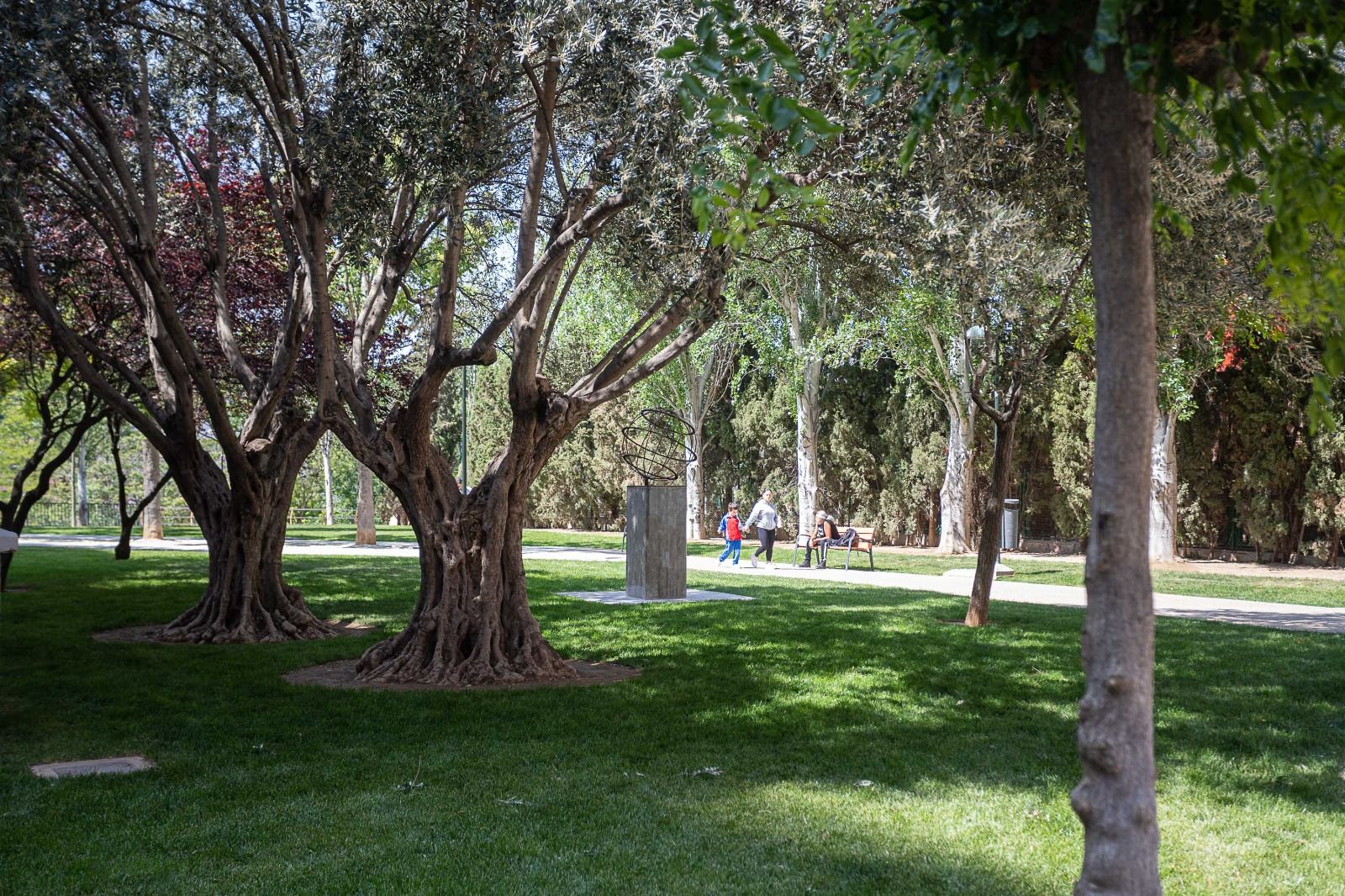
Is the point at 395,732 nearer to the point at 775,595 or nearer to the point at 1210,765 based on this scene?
the point at 1210,765

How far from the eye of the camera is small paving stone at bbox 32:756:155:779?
237 inches

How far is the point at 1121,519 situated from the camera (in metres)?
2.58

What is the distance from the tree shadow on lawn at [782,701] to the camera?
6.42 meters

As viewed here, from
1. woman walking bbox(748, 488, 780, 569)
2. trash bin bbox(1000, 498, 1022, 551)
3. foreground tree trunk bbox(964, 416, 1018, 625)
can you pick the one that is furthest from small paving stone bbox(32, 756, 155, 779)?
trash bin bbox(1000, 498, 1022, 551)

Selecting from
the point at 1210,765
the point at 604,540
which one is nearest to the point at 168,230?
the point at 1210,765

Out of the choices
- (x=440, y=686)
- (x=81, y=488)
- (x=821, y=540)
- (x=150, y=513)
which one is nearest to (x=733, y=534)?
(x=821, y=540)

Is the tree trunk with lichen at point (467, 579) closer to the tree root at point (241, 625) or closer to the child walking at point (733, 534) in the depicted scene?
the tree root at point (241, 625)

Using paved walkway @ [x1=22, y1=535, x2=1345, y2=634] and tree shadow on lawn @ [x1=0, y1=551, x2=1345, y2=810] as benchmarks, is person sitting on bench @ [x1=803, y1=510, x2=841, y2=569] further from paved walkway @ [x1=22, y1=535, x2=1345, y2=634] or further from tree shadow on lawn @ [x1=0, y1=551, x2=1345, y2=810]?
tree shadow on lawn @ [x1=0, y1=551, x2=1345, y2=810]

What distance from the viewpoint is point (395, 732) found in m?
7.04

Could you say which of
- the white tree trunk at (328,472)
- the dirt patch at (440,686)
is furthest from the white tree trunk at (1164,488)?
the white tree trunk at (328,472)

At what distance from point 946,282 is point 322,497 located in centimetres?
6032

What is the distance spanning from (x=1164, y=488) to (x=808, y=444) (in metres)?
8.79

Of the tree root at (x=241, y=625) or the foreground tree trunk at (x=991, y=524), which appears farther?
the foreground tree trunk at (x=991, y=524)

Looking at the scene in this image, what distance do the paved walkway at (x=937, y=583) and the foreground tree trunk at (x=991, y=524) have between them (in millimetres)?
3011
